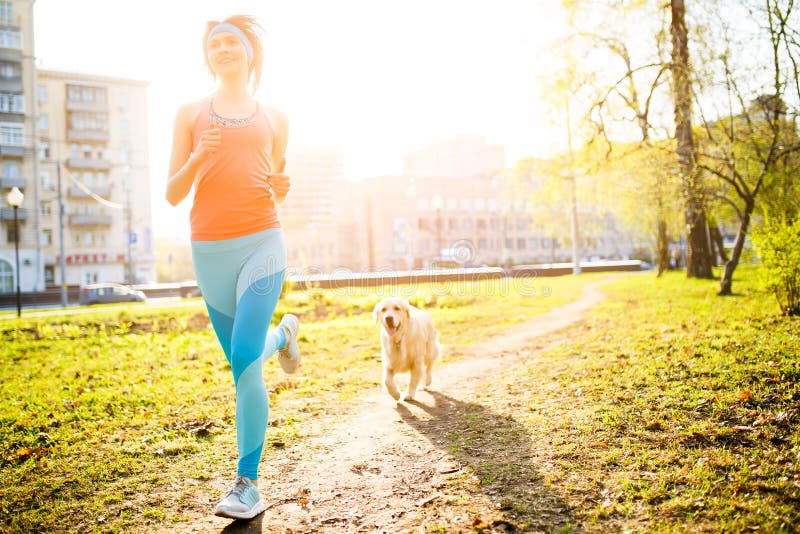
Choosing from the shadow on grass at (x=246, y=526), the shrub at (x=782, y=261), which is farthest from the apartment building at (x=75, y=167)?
the shadow on grass at (x=246, y=526)

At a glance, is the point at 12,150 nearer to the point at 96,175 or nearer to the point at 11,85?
the point at 11,85

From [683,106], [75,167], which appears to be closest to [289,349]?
[683,106]

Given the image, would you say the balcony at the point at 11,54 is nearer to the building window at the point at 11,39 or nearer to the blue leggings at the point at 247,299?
the building window at the point at 11,39

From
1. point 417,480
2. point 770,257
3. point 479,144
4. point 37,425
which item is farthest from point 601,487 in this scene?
point 479,144

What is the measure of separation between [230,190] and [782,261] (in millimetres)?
8569

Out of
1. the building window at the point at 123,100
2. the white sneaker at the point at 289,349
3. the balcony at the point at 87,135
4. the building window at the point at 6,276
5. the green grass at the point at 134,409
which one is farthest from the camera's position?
the building window at the point at 123,100

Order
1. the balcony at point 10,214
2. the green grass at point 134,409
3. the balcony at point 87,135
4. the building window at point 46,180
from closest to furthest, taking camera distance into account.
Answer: the green grass at point 134,409 → the balcony at point 10,214 → the building window at point 46,180 → the balcony at point 87,135

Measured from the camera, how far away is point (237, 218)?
10.5 feet

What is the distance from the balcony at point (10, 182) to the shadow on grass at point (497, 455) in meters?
55.6

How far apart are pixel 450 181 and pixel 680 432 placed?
85.8 meters

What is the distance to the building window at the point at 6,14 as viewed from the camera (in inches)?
1885

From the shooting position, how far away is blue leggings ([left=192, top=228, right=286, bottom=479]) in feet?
10.4

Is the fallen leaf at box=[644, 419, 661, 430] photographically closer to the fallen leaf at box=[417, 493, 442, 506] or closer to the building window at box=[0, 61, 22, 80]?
the fallen leaf at box=[417, 493, 442, 506]

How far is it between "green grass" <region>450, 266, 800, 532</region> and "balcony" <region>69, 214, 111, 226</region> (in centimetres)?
6064
